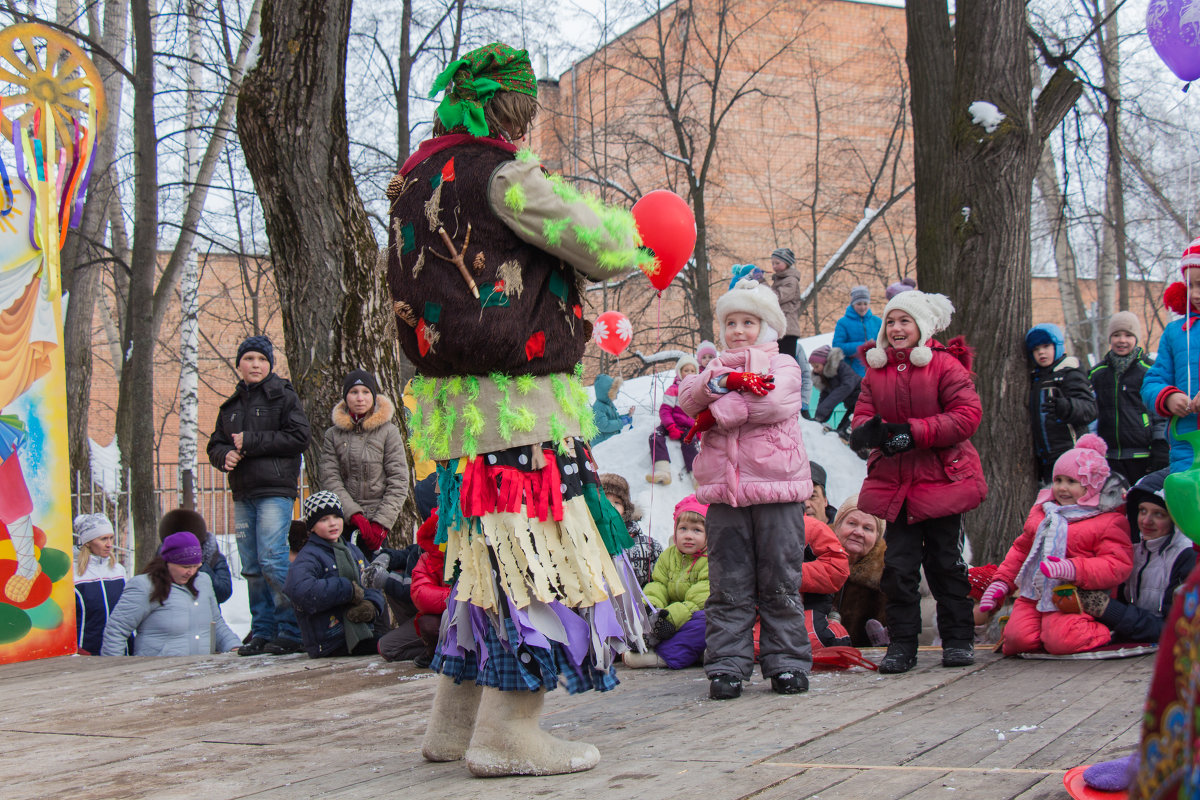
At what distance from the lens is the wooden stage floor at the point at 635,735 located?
9.44ft

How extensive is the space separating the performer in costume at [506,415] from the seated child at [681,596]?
2.09 metres

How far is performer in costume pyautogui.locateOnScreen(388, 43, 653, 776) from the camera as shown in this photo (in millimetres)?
3072

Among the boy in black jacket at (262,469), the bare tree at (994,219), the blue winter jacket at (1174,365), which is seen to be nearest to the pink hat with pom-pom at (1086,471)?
the blue winter jacket at (1174,365)

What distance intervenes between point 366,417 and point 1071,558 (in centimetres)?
430

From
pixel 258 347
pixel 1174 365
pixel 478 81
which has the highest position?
pixel 478 81

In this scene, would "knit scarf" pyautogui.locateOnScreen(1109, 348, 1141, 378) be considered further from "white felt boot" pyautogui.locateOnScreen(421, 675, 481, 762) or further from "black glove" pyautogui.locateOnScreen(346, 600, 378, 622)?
"white felt boot" pyautogui.locateOnScreen(421, 675, 481, 762)

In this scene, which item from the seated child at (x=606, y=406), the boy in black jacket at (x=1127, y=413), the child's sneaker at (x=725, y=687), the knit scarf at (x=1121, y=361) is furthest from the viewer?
the seated child at (x=606, y=406)

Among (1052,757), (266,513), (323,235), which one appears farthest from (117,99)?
(1052,757)

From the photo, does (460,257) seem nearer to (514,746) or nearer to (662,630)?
(514,746)

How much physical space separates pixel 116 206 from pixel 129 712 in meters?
13.4

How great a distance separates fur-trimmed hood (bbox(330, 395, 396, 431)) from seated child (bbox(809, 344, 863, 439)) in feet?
21.7

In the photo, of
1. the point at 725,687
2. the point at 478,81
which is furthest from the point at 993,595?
the point at 478,81

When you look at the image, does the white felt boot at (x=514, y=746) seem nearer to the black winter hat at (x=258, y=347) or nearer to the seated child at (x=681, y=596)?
the seated child at (x=681, y=596)

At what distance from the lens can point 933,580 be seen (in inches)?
198
